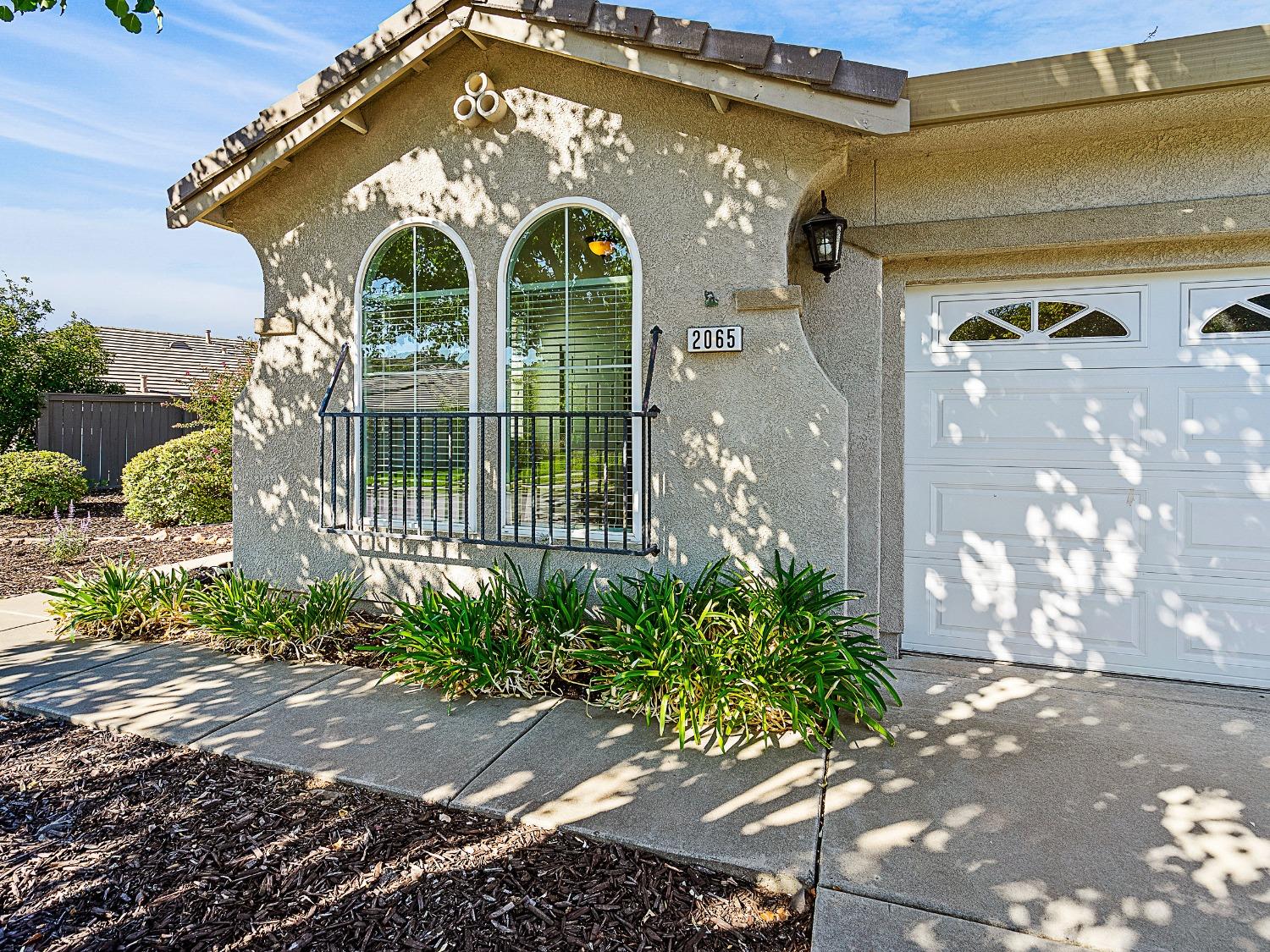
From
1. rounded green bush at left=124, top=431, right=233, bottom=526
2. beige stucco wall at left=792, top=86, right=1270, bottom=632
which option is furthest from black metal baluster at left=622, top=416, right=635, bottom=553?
rounded green bush at left=124, top=431, right=233, bottom=526

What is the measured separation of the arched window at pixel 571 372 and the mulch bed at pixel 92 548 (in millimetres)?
4039

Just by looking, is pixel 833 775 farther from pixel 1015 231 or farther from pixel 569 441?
pixel 1015 231

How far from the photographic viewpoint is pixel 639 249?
4.69 meters

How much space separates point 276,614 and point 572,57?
4.35m

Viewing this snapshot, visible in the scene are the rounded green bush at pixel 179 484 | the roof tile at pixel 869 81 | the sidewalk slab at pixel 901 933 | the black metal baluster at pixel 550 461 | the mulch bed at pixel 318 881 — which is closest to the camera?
the sidewalk slab at pixel 901 933

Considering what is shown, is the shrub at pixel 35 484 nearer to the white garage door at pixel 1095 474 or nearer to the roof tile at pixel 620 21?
the roof tile at pixel 620 21

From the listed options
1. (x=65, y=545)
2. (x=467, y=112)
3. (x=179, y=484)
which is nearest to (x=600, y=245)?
(x=467, y=112)

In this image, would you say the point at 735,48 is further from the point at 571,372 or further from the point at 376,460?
the point at 376,460

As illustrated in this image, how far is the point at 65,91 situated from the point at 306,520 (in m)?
7.49

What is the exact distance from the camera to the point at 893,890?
8.05ft

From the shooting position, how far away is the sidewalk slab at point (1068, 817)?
7.73 feet

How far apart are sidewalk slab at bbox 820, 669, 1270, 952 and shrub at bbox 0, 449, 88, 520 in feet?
40.0

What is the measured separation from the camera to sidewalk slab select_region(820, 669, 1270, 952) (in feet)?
7.73

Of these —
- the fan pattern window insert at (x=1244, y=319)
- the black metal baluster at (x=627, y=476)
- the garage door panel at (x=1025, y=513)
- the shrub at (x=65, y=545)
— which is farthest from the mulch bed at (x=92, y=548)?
the fan pattern window insert at (x=1244, y=319)
